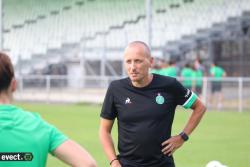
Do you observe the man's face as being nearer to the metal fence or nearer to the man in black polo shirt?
the man in black polo shirt

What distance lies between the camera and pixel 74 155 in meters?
3.06

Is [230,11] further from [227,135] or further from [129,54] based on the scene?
[129,54]

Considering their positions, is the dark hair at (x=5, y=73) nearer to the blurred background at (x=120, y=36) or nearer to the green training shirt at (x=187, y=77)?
the green training shirt at (x=187, y=77)

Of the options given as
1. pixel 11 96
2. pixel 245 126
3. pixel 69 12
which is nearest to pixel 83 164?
pixel 11 96

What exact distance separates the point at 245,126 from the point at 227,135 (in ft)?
6.93

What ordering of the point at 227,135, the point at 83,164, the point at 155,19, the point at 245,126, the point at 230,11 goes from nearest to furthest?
the point at 83,164 < the point at 227,135 < the point at 245,126 < the point at 230,11 < the point at 155,19

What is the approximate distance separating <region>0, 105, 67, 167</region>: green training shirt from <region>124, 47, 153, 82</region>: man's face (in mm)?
2314

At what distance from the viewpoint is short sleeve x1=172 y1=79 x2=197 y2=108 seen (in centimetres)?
558

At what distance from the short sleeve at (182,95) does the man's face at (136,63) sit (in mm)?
332

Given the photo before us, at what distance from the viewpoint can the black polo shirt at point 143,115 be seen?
17.6ft

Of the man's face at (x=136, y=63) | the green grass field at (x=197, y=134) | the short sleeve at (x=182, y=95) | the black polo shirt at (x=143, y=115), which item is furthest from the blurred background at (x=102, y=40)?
the man's face at (x=136, y=63)

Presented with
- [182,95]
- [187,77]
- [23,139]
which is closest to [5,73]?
[23,139]

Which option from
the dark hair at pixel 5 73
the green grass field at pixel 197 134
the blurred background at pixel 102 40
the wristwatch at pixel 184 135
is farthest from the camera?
the blurred background at pixel 102 40

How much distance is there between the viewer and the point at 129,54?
212 inches
